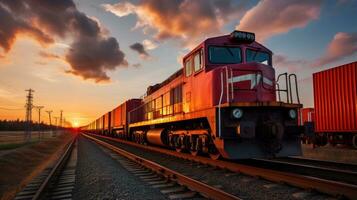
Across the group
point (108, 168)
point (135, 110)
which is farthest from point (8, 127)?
point (108, 168)

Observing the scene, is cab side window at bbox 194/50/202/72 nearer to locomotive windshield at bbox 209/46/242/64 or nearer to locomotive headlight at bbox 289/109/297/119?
locomotive windshield at bbox 209/46/242/64

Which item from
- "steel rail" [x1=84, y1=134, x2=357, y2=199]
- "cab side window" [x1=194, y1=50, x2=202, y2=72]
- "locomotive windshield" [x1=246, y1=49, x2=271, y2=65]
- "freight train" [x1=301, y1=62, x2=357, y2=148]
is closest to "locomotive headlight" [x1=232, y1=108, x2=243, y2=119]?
"steel rail" [x1=84, y1=134, x2=357, y2=199]

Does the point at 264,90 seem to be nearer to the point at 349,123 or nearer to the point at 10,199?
the point at 10,199

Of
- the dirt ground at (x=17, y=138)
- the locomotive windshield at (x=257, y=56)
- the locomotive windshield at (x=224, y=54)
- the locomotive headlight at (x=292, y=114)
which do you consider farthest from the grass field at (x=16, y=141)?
the locomotive headlight at (x=292, y=114)

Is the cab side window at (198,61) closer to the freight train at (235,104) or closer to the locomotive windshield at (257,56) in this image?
the freight train at (235,104)

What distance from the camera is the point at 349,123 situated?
1510cm

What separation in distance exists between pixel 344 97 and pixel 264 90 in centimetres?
872

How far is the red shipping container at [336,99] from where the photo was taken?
1504 centimetres

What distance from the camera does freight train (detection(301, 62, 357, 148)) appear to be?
49.4 ft

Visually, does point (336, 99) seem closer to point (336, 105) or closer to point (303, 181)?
point (336, 105)

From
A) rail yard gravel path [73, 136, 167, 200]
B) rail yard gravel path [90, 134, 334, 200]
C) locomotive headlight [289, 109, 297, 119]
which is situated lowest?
rail yard gravel path [73, 136, 167, 200]

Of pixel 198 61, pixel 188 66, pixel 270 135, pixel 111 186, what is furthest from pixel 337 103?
pixel 111 186

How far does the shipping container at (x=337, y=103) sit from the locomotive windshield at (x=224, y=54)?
841 cm

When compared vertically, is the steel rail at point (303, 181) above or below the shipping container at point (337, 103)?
below
